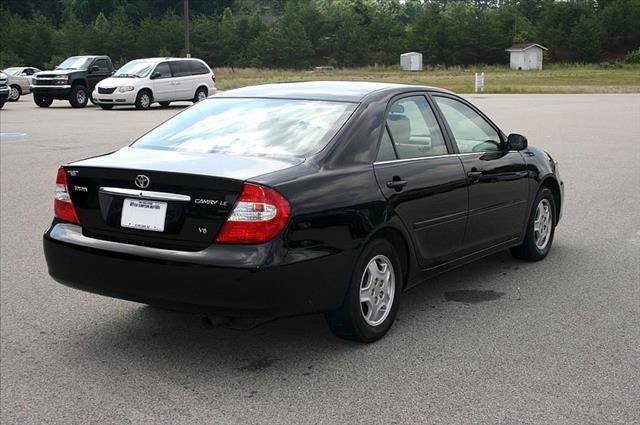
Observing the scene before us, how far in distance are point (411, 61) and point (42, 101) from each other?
2515 inches

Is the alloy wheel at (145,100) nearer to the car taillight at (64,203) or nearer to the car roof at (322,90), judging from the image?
the car roof at (322,90)

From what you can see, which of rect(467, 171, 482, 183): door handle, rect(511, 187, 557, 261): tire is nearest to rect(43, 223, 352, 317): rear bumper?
rect(467, 171, 482, 183): door handle

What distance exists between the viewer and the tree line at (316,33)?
287 feet

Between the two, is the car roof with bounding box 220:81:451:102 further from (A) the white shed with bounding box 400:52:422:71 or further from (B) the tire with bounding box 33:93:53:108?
(A) the white shed with bounding box 400:52:422:71

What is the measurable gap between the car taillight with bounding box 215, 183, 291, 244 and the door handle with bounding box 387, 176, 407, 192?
962 millimetres

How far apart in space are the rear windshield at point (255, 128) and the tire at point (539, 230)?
2.37 meters

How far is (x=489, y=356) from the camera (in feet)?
15.4

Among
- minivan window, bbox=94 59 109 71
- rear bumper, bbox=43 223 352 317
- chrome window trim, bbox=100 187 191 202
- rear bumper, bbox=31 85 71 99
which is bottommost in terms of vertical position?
rear bumper, bbox=43 223 352 317

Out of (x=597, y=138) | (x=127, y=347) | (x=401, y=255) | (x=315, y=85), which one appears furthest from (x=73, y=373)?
(x=597, y=138)

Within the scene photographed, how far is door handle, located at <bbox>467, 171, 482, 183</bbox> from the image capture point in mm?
5837

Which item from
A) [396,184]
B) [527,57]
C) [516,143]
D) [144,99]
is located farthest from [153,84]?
[527,57]

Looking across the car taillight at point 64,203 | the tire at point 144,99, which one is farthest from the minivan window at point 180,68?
the car taillight at point 64,203

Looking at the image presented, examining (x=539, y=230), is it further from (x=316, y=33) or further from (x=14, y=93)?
(x=316, y=33)

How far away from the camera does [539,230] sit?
7.04m
